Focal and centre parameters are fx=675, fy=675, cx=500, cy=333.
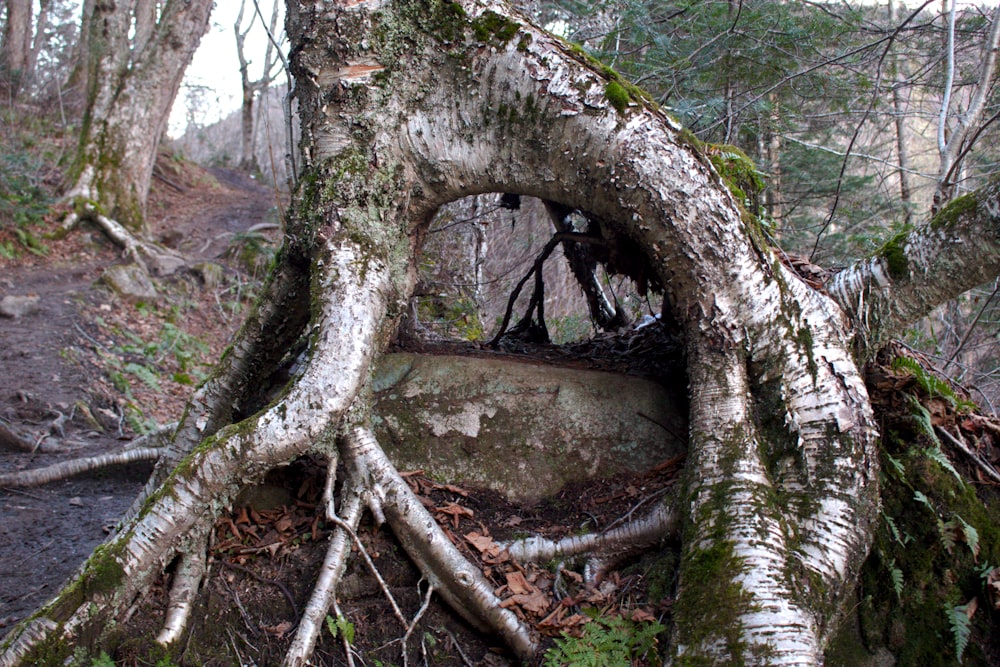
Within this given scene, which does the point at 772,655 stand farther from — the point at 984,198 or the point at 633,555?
the point at 984,198

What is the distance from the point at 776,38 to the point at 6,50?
16555 mm

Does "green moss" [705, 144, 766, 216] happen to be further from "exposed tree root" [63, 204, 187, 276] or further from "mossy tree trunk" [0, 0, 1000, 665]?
"exposed tree root" [63, 204, 187, 276]

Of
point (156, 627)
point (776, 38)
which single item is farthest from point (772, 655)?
point (776, 38)

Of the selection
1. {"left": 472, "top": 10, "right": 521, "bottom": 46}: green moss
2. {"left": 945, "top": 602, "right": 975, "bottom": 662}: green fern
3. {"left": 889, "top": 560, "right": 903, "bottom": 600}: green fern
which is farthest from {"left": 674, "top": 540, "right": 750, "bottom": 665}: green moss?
{"left": 472, "top": 10, "right": 521, "bottom": 46}: green moss

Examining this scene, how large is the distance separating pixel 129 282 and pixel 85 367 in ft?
9.39

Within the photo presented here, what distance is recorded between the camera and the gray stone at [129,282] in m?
9.88

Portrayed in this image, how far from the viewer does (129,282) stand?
33.1ft

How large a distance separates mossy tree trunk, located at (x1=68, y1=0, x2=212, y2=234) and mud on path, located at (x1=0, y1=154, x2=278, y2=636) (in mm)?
826

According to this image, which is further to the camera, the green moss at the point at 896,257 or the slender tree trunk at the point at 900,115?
the slender tree trunk at the point at 900,115

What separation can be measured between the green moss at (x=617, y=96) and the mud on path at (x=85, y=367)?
12.3 ft

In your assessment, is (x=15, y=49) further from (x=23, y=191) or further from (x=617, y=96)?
(x=617, y=96)

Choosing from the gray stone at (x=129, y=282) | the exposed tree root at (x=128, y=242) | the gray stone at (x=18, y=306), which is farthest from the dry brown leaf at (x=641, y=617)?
the exposed tree root at (x=128, y=242)

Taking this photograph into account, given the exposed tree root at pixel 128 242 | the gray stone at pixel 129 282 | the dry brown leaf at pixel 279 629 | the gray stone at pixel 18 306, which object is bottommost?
the dry brown leaf at pixel 279 629

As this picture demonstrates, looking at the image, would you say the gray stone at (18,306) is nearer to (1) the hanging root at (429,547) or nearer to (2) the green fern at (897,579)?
(1) the hanging root at (429,547)
